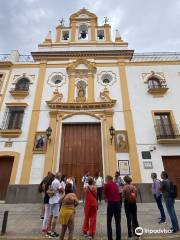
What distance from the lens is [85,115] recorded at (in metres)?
15.1

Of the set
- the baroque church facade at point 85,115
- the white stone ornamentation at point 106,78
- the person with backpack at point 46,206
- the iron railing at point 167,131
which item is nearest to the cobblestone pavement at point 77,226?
the person with backpack at point 46,206

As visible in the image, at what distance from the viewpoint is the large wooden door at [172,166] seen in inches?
509

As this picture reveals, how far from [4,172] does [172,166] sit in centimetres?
1146

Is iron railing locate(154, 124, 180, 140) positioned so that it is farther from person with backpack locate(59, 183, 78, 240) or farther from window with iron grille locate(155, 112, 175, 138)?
person with backpack locate(59, 183, 78, 240)

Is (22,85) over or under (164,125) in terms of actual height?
over

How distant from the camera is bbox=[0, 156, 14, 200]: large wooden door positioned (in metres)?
12.9

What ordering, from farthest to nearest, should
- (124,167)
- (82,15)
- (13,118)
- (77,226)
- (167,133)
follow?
(82,15), (13,118), (167,133), (124,167), (77,226)

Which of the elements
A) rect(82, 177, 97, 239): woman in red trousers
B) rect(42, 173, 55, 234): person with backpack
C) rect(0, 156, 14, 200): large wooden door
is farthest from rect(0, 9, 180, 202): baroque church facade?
rect(82, 177, 97, 239): woman in red trousers

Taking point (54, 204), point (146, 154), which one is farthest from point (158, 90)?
point (54, 204)

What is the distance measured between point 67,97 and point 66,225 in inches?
474

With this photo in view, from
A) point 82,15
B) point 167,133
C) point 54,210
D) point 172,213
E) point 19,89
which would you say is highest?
point 82,15

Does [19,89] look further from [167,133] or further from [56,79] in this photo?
[167,133]

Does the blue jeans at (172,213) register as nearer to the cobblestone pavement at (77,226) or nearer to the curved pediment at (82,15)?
the cobblestone pavement at (77,226)

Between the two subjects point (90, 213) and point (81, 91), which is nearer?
point (90, 213)
